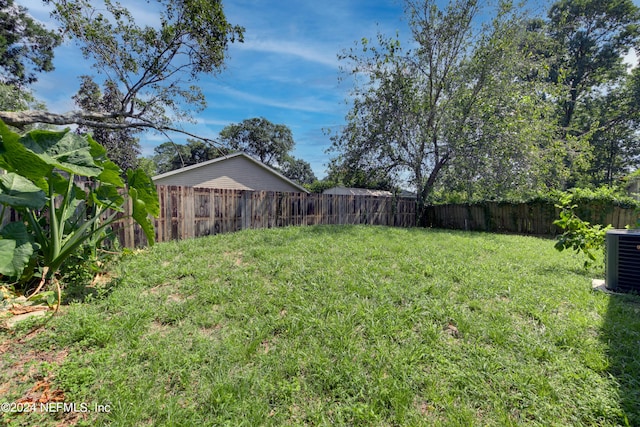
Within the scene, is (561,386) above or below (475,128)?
below

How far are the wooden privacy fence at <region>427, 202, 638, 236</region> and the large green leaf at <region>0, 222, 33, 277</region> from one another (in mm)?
12447

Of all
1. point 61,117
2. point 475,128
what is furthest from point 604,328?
point 475,128

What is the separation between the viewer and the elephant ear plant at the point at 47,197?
96.3 inches

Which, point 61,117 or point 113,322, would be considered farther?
point 61,117

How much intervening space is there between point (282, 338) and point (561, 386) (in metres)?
1.98

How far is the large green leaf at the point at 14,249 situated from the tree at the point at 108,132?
9902 millimetres

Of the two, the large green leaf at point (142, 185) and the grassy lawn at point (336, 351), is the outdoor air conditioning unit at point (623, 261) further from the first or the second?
the large green leaf at point (142, 185)

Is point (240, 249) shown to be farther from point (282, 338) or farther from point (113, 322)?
point (282, 338)

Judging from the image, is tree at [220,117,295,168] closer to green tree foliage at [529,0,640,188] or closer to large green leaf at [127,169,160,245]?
green tree foliage at [529,0,640,188]

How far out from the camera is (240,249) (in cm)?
450

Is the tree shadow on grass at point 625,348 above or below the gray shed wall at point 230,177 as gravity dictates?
below

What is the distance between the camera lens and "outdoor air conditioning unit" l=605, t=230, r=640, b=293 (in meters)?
3.03

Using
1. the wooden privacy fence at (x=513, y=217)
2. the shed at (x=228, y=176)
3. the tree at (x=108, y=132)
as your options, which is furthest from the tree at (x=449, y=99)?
the tree at (x=108, y=132)

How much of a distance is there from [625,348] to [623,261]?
5.68 feet
